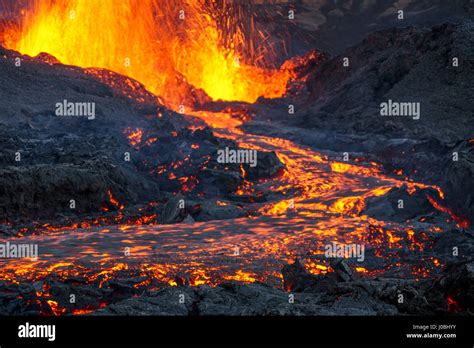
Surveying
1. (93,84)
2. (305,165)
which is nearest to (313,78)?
(93,84)

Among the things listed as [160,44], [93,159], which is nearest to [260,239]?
[93,159]

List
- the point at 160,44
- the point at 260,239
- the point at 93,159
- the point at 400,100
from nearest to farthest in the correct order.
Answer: the point at 260,239
the point at 93,159
the point at 400,100
the point at 160,44

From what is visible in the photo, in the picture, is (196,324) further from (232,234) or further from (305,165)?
(305,165)

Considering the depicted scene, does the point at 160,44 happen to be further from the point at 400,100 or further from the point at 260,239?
the point at 260,239

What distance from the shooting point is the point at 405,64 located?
2442 centimetres

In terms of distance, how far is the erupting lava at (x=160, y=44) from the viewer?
3173 centimetres

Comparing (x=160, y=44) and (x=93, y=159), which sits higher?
(x=160, y=44)

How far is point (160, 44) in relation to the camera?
120 ft

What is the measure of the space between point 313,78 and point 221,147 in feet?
57.9

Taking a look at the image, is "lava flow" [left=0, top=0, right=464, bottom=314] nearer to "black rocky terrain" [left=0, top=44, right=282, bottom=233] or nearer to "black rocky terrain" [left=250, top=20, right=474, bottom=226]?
"black rocky terrain" [left=0, top=44, right=282, bottom=233]

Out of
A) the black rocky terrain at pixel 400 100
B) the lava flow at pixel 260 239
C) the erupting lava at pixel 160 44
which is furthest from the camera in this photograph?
the erupting lava at pixel 160 44

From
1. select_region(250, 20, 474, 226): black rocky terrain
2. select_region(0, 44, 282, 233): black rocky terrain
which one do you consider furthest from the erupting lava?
select_region(250, 20, 474, 226): black rocky terrain

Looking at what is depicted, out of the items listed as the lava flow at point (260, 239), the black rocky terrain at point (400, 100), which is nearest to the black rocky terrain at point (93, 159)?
the lava flow at point (260, 239)

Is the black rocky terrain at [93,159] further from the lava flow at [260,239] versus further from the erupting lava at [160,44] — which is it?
the erupting lava at [160,44]
